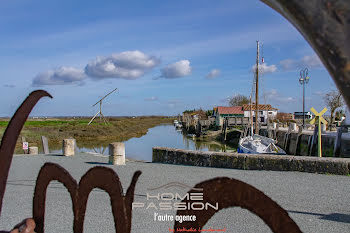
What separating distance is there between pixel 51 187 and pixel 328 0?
7.82 metres

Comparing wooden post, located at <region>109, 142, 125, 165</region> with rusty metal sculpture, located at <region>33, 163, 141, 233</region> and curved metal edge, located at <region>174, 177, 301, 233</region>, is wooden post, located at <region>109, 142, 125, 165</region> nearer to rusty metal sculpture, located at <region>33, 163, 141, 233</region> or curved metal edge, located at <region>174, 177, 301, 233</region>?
rusty metal sculpture, located at <region>33, 163, 141, 233</region>

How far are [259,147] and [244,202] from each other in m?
20.6

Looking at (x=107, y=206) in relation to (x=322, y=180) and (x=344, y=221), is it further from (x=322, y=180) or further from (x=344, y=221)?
(x=322, y=180)

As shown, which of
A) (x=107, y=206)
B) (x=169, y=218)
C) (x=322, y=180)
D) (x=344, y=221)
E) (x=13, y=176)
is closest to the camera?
(x=344, y=221)

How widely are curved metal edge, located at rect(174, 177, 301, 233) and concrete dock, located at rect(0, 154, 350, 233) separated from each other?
3.67 meters

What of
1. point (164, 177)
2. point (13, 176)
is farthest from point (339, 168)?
point (13, 176)

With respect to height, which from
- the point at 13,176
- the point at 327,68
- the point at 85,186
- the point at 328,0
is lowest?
the point at 13,176

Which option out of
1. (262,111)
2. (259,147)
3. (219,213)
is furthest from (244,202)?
(262,111)

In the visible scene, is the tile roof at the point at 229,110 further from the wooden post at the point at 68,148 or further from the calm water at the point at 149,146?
the wooden post at the point at 68,148

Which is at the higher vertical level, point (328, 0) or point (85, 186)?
point (328, 0)

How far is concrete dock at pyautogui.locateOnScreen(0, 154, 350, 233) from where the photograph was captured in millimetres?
4883

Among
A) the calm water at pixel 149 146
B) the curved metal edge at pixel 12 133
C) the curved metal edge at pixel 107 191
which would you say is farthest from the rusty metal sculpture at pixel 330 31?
the calm water at pixel 149 146

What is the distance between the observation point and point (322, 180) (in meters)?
7.59

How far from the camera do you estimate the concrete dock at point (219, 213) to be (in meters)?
4.88
